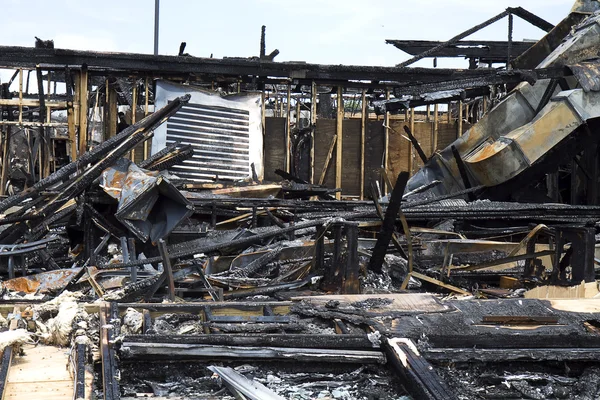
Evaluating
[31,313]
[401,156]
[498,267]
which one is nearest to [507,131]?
[401,156]

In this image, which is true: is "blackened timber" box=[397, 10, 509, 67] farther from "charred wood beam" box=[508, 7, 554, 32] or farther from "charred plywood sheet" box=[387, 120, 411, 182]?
"charred plywood sheet" box=[387, 120, 411, 182]

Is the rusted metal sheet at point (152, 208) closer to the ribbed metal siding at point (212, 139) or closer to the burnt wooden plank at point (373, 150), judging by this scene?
the ribbed metal siding at point (212, 139)

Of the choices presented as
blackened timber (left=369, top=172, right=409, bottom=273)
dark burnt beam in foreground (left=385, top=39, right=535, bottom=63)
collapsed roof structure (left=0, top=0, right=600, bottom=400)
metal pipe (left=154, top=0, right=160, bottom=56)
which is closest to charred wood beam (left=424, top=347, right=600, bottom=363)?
collapsed roof structure (left=0, top=0, right=600, bottom=400)

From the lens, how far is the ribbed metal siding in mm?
16188

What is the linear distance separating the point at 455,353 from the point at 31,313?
11.1 ft

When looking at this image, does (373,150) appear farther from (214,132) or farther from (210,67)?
(210,67)

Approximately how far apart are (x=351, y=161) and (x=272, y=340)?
495 inches

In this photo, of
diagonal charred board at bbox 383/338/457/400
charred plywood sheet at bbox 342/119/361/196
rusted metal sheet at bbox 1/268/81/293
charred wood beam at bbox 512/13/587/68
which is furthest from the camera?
charred plywood sheet at bbox 342/119/361/196

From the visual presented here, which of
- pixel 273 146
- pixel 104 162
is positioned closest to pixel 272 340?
pixel 104 162

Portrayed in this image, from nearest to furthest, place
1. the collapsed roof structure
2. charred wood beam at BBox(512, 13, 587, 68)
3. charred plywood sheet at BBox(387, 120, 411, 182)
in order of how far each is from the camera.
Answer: the collapsed roof structure, charred wood beam at BBox(512, 13, 587, 68), charred plywood sheet at BBox(387, 120, 411, 182)

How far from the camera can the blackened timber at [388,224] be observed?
27.7 feet

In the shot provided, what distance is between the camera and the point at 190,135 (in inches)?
642

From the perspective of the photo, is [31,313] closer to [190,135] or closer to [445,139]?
[190,135]

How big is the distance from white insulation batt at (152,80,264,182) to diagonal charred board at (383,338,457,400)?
36.6 feet
